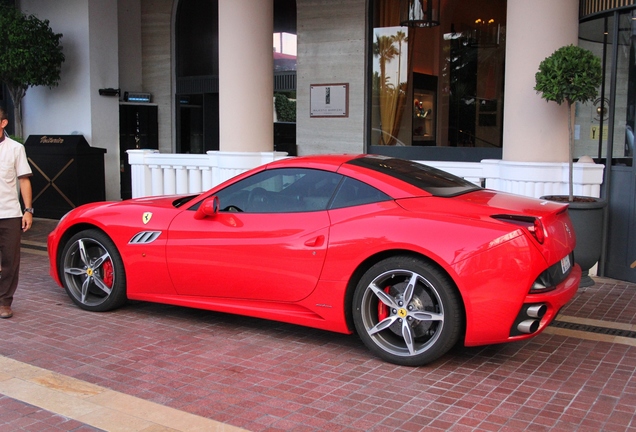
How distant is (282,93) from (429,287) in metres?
9.53

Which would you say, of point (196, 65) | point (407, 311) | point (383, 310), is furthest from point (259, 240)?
point (196, 65)

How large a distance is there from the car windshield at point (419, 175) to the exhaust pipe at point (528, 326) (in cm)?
116

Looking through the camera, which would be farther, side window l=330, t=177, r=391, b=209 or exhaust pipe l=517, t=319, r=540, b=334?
side window l=330, t=177, r=391, b=209

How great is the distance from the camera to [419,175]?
5.66 meters

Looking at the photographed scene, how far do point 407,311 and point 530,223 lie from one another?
106 centimetres

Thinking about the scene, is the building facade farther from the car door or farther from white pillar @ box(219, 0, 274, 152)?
the car door

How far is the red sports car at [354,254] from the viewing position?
4719 mm

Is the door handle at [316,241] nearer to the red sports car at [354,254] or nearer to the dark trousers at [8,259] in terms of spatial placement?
the red sports car at [354,254]

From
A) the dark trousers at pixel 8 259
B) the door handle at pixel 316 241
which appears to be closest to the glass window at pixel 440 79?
the door handle at pixel 316 241

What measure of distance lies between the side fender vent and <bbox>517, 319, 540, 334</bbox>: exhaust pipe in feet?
10.3

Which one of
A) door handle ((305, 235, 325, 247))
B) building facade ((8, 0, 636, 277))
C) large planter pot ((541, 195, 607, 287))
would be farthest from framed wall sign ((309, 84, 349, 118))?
door handle ((305, 235, 325, 247))

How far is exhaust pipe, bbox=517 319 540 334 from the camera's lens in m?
4.72

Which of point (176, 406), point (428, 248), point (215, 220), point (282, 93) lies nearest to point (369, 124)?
point (282, 93)

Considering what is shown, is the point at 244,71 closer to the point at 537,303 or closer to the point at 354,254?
the point at 354,254
